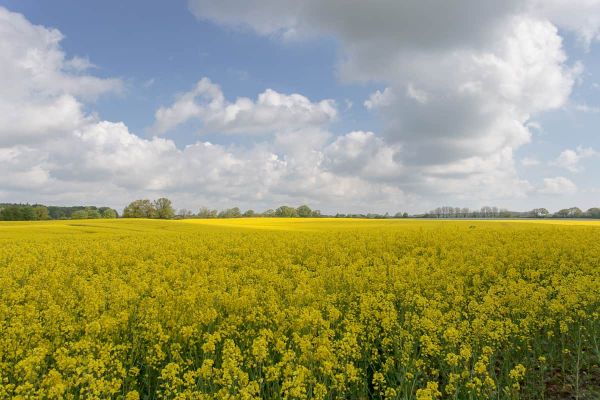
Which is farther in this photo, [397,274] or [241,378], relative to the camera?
[397,274]

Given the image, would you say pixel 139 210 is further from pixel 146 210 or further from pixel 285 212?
pixel 285 212

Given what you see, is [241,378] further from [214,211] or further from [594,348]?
[214,211]

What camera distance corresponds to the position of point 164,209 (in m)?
96.8

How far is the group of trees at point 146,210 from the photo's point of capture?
311 ft

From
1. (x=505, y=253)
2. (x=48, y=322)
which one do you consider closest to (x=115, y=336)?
(x=48, y=322)

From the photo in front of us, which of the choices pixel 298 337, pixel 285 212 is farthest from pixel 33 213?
pixel 298 337

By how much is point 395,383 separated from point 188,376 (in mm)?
3363

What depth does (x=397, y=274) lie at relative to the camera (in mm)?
12203

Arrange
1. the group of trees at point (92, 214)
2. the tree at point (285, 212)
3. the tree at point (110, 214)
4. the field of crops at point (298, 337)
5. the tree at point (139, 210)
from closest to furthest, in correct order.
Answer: the field of crops at point (298, 337) → the tree at point (139, 210) → the group of trees at point (92, 214) → the tree at point (110, 214) → the tree at point (285, 212)

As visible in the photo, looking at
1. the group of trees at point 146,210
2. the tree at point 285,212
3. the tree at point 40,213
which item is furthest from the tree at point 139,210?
the tree at point 285,212

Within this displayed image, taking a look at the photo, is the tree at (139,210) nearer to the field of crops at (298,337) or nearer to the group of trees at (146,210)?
the group of trees at (146,210)

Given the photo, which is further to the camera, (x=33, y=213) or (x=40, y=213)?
(x=40, y=213)

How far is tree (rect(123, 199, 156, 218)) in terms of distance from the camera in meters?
94.7

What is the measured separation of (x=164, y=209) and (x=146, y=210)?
4090 mm
